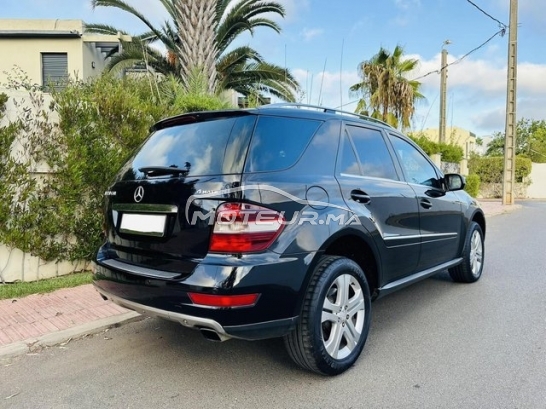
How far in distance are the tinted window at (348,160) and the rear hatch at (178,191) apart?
85cm

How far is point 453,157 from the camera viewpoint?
2036 centimetres

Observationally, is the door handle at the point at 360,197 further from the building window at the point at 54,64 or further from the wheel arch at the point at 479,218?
the building window at the point at 54,64

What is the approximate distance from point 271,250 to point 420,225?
2.09 m

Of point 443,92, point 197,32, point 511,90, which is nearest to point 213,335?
point 197,32

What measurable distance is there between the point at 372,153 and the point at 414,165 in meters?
0.89

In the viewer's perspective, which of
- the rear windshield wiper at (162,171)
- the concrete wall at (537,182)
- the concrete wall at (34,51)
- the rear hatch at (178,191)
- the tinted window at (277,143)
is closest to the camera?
the rear hatch at (178,191)

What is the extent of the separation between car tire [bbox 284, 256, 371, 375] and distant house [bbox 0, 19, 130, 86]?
13.9 metres

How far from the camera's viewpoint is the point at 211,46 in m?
12.1

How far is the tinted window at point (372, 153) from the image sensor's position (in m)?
3.71

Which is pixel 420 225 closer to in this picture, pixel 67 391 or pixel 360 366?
pixel 360 366

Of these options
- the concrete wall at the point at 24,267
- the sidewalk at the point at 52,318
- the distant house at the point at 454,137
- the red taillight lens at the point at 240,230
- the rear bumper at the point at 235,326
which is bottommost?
the sidewalk at the point at 52,318

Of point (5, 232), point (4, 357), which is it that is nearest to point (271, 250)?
point (4, 357)

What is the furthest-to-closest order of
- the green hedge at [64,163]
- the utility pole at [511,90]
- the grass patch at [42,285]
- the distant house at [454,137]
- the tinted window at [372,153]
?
the distant house at [454,137] < the utility pole at [511,90] < the green hedge at [64,163] < the grass patch at [42,285] < the tinted window at [372,153]

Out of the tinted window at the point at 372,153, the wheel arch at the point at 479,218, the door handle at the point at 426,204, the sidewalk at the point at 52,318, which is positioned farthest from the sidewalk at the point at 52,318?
the wheel arch at the point at 479,218
